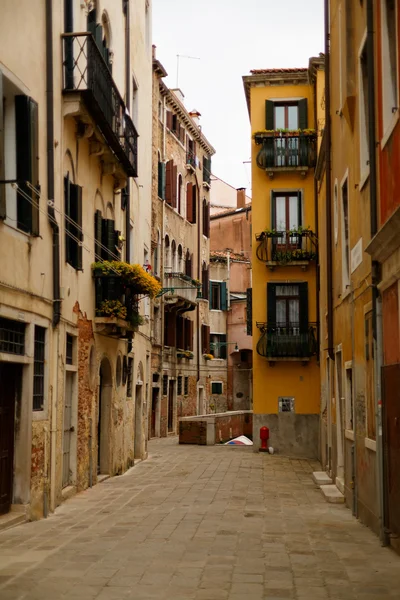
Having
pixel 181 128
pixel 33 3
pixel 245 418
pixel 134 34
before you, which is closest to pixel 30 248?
pixel 33 3

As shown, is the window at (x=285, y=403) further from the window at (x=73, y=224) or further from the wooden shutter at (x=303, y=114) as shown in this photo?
the window at (x=73, y=224)

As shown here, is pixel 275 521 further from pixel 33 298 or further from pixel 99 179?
pixel 99 179

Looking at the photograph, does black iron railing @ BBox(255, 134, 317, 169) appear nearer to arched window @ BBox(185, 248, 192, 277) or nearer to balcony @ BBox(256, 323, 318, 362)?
balcony @ BBox(256, 323, 318, 362)

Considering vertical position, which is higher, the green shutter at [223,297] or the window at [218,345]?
the green shutter at [223,297]

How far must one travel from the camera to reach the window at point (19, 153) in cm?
1087

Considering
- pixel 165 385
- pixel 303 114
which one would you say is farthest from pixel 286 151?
pixel 165 385

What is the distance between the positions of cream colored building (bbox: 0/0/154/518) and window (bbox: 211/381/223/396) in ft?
79.0

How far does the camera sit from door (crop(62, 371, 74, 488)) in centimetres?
1418

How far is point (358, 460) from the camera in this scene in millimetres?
11781

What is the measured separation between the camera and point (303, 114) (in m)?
26.6

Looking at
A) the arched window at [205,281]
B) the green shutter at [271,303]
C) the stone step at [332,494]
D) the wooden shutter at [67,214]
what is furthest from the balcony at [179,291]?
the wooden shutter at [67,214]

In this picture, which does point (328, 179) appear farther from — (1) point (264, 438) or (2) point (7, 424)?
(1) point (264, 438)

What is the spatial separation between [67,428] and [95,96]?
5.48 m

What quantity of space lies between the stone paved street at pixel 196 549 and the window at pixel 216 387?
28920 mm
